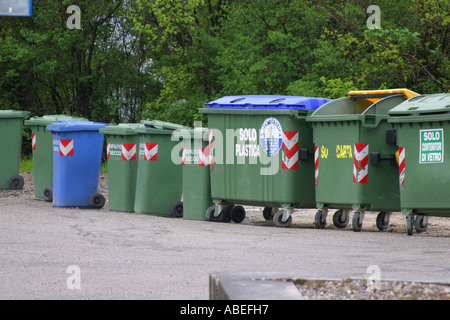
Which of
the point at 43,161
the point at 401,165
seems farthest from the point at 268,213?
the point at 43,161

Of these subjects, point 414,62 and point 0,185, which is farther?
point 414,62

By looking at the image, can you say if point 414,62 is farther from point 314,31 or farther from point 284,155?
point 284,155

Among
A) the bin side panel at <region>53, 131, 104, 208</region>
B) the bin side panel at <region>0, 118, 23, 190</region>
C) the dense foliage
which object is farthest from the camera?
the dense foliage

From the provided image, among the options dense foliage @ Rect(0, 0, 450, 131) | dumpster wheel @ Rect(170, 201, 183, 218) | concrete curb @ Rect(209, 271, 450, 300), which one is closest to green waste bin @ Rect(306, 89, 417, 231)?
dumpster wheel @ Rect(170, 201, 183, 218)

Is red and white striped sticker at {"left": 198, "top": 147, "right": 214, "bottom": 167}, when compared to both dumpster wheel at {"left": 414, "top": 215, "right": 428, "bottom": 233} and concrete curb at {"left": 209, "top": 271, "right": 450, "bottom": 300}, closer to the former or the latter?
dumpster wheel at {"left": 414, "top": 215, "right": 428, "bottom": 233}

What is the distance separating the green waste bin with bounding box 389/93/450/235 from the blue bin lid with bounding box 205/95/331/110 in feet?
4.57

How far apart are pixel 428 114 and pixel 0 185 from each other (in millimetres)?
9320

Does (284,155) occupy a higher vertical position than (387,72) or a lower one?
lower

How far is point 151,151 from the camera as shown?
12.9 m

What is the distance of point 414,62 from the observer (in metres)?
18.4

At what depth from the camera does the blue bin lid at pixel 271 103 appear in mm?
11789

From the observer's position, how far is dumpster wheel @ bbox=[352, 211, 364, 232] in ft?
36.7

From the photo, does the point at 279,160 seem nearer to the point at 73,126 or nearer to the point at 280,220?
the point at 280,220
